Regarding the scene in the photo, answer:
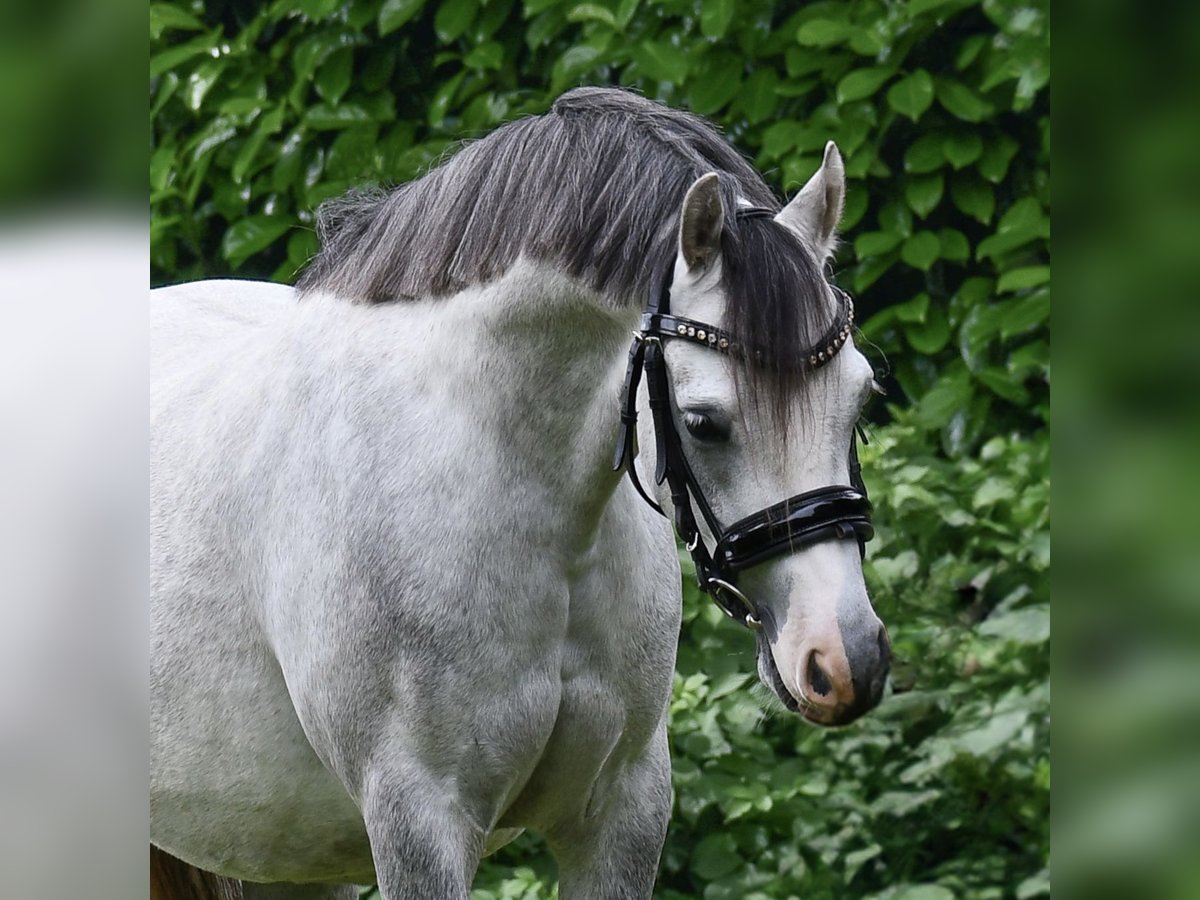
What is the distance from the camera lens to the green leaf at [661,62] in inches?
92.2

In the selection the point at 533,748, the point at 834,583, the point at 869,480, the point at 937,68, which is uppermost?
the point at 937,68

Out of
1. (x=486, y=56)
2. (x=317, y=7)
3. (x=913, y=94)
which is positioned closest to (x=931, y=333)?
(x=913, y=94)

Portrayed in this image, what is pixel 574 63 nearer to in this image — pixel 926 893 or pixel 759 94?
pixel 759 94

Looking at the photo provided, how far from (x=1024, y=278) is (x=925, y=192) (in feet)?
0.77

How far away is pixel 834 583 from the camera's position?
1190 millimetres

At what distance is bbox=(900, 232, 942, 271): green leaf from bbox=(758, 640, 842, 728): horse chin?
51.2 inches

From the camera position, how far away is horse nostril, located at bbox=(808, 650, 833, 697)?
117 centimetres

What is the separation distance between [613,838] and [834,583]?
18.5 inches
